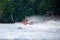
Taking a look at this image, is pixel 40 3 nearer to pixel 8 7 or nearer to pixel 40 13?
pixel 40 13

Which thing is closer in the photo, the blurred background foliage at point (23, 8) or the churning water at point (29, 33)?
the churning water at point (29, 33)

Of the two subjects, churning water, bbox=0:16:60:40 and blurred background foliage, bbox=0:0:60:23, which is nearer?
churning water, bbox=0:16:60:40

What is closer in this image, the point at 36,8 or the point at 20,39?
the point at 20,39

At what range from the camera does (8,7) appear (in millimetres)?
3174

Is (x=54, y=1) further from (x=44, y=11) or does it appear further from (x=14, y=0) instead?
(x=14, y=0)

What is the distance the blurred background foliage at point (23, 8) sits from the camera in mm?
3133

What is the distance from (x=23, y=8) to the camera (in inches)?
128

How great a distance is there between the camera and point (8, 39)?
2.68ft

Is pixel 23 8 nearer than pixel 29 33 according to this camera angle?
No

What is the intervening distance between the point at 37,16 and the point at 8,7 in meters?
0.59

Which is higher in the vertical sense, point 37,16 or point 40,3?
point 40,3

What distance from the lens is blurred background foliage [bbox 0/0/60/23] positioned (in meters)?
3.13

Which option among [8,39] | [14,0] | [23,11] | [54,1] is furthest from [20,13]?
[8,39]

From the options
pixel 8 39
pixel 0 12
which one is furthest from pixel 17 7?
pixel 8 39
